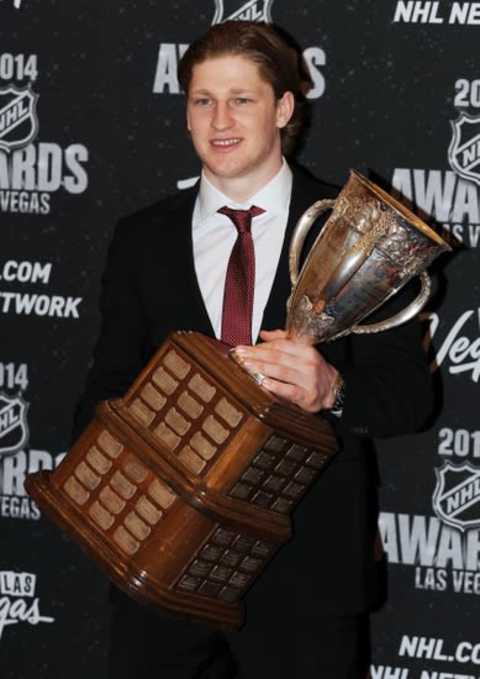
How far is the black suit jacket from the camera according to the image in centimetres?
234

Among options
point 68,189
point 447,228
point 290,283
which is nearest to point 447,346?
point 447,228

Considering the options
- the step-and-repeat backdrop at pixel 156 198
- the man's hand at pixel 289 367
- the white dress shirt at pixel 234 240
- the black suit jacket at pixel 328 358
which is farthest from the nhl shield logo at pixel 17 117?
the man's hand at pixel 289 367

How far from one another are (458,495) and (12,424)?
1.20m

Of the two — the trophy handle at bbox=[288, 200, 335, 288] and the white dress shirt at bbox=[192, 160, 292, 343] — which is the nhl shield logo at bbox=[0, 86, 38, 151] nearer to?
the white dress shirt at bbox=[192, 160, 292, 343]

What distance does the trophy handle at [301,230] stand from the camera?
7.31 ft

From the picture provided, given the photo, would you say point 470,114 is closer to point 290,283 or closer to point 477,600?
point 290,283

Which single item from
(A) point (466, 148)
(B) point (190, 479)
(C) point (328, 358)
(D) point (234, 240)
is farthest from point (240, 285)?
(A) point (466, 148)

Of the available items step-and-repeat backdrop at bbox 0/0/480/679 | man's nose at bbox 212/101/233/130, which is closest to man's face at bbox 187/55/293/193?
man's nose at bbox 212/101/233/130

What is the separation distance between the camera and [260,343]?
2336 mm

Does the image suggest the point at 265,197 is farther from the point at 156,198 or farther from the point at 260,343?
the point at 156,198

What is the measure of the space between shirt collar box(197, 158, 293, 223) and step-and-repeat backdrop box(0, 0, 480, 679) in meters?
0.70

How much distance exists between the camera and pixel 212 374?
213 cm

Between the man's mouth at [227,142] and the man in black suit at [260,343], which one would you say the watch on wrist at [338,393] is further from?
the man's mouth at [227,142]

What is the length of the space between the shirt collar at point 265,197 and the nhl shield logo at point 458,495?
3.33 feet
